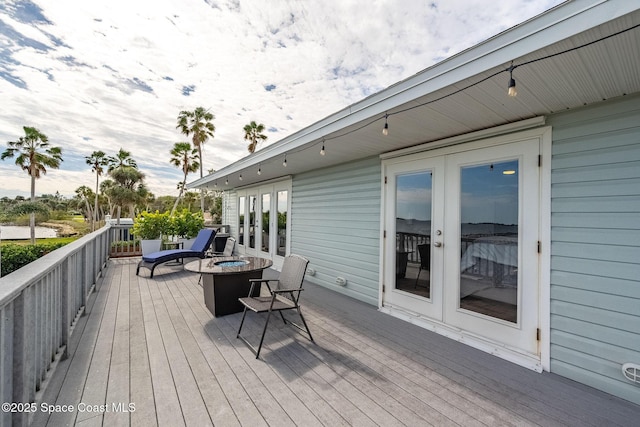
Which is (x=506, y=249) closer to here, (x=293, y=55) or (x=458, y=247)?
(x=458, y=247)

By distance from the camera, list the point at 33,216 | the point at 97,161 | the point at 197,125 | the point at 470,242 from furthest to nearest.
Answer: the point at 97,161, the point at 33,216, the point at 197,125, the point at 470,242

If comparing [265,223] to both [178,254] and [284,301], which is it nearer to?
[178,254]

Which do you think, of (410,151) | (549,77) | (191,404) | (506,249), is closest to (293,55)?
(410,151)

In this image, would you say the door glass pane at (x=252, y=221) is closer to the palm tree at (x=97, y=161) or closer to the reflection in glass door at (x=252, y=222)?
the reflection in glass door at (x=252, y=222)

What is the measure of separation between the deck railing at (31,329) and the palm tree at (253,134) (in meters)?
15.4

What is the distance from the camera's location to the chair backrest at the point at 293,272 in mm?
3016

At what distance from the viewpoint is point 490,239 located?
2.91 meters

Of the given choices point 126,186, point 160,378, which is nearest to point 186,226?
point 160,378

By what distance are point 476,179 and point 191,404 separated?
10.7ft

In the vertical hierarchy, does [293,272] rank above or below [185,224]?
below

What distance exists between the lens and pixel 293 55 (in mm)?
5117

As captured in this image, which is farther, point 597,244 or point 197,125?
point 197,125

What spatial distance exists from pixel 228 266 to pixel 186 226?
203 inches

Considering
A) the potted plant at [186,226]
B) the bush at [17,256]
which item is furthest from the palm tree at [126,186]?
the potted plant at [186,226]
